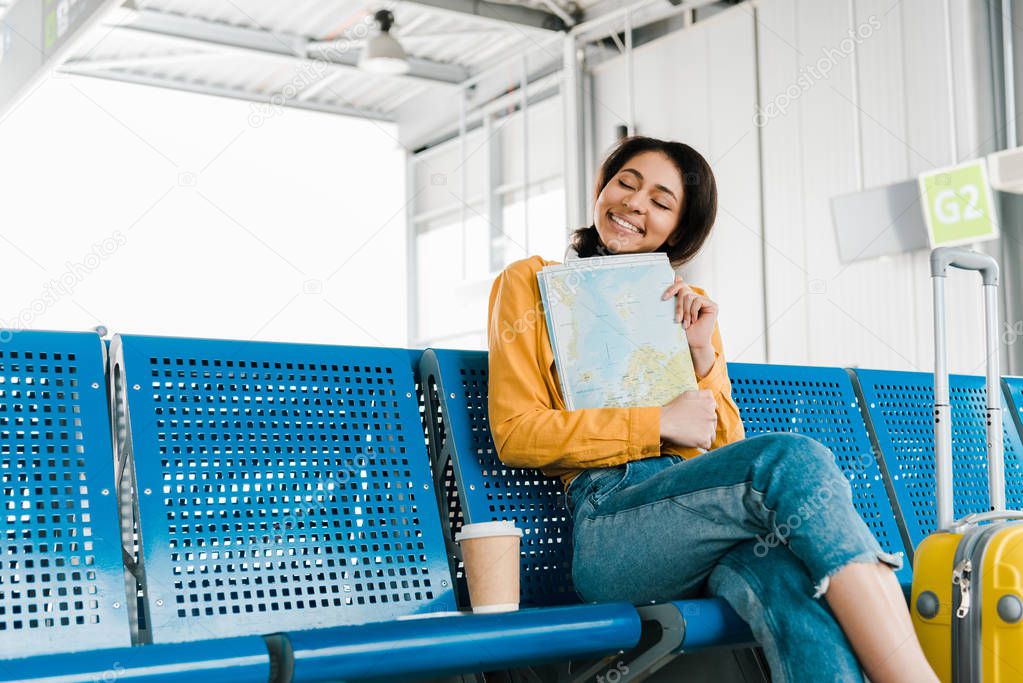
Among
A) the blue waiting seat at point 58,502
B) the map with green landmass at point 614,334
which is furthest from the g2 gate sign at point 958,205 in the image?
the blue waiting seat at point 58,502

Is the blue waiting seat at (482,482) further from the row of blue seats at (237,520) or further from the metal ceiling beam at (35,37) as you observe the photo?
the metal ceiling beam at (35,37)

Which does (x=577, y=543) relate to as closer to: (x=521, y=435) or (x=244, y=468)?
(x=521, y=435)

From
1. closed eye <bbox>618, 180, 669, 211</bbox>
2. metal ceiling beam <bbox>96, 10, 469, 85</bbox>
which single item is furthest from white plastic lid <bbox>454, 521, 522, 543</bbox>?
metal ceiling beam <bbox>96, 10, 469, 85</bbox>

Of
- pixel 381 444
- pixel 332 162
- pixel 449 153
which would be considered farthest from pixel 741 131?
pixel 381 444

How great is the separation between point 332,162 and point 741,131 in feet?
16.0

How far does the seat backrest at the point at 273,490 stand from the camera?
1882 mm

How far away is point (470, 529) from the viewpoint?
6.32 ft

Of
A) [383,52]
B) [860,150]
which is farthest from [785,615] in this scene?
[383,52]

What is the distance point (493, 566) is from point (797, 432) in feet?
4.07

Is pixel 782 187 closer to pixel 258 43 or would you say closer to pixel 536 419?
pixel 258 43

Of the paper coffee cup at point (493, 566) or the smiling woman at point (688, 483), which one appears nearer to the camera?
the smiling woman at point (688, 483)

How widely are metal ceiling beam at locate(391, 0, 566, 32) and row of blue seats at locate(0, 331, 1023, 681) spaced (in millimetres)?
6880

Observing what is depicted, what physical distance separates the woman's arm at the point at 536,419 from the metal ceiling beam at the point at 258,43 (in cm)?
804

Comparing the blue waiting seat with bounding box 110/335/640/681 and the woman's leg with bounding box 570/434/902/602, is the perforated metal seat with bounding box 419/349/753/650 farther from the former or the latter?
the woman's leg with bounding box 570/434/902/602
